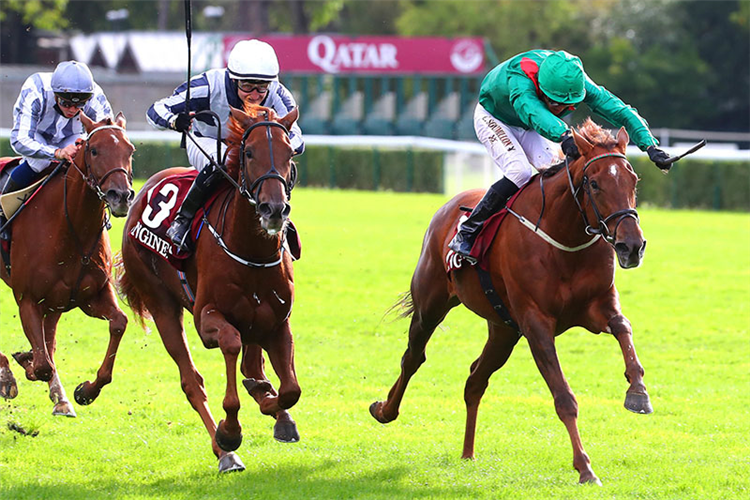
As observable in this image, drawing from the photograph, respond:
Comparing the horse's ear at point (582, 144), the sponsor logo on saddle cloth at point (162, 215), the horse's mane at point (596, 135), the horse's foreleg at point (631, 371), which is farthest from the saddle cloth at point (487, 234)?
the sponsor logo on saddle cloth at point (162, 215)

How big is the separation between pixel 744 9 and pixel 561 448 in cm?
3256

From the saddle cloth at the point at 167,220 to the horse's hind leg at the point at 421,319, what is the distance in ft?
3.02

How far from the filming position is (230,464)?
5426 millimetres

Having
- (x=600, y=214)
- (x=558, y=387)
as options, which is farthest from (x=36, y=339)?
(x=600, y=214)

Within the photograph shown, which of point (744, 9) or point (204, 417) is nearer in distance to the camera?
point (204, 417)

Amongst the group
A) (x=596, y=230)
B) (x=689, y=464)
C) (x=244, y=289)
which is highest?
(x=596, y=230)

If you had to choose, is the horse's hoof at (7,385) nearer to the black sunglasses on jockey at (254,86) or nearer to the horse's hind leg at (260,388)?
the horse's hind leg at (260,388)

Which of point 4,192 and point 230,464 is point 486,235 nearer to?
point 230,464

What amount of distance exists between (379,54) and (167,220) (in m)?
24.6

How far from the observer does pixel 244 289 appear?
17.3 feet

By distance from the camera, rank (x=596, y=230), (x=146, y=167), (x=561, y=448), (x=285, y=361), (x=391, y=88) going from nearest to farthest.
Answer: (x=596, y=230) → (x=285, y=361) → (x=561, y=448) → (x=146, y=167) → (x=391, y=88)

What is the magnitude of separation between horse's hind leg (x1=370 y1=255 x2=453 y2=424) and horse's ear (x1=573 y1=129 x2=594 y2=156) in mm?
1419

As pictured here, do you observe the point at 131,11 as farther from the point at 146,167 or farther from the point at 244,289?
the point at 244,289

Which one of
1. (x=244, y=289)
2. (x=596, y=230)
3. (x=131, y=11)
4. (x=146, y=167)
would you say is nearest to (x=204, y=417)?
(x=244, y=289)
